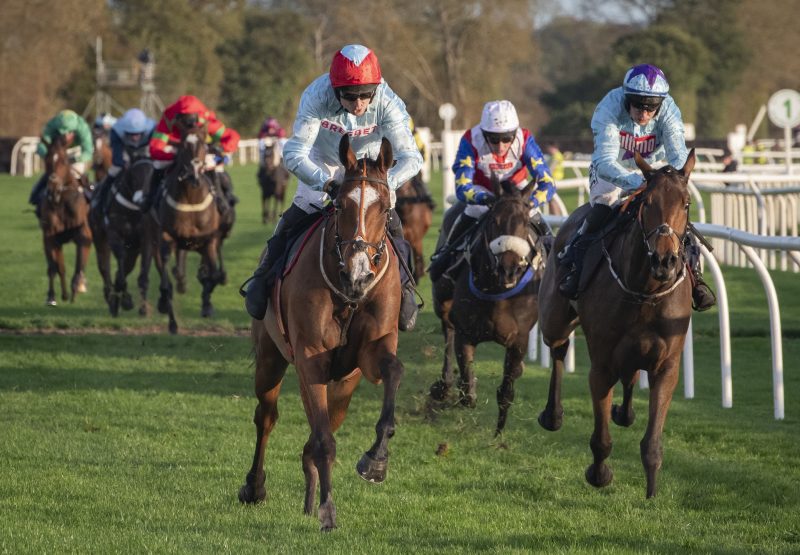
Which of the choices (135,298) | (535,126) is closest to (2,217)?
(135,298)

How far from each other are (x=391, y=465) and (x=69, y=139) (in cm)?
952

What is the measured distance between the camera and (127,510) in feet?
19.5

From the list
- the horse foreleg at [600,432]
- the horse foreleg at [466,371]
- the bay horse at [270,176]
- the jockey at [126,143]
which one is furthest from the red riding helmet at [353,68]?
the bay horse at [270,176]

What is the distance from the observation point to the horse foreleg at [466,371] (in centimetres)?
851

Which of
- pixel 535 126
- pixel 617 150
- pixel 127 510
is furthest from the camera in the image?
pixel 535 126

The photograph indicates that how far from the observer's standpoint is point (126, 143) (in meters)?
15.0

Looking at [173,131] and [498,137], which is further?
[173,131]

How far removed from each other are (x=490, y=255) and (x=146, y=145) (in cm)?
779

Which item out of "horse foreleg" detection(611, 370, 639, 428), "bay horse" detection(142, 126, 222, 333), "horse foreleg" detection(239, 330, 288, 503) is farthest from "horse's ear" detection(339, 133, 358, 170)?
"bay horse" detection(142, 126, 222, 333)

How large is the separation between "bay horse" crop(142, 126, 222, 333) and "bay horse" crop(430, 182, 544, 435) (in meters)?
4.81

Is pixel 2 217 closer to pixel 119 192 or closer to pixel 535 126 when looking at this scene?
pixel 119 192

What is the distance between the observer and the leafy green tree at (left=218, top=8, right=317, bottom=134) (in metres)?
62.2

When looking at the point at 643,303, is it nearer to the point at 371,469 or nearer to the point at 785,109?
the point at 371,469

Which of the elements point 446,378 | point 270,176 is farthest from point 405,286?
point 270,176
